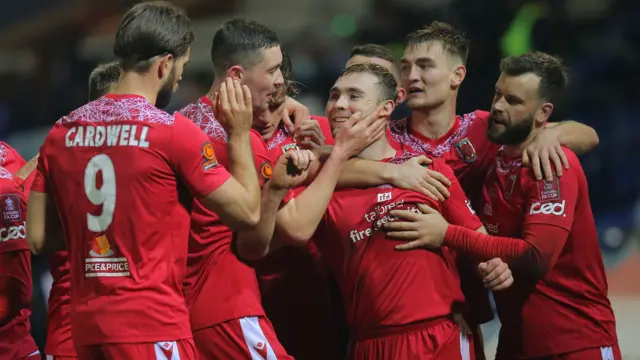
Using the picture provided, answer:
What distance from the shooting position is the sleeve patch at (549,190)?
437cm

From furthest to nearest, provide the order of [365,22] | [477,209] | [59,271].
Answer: [365,22] < [477,209] < [59,271]

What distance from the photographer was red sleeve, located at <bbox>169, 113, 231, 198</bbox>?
3.41 meters

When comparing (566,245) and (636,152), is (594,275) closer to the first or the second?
(566,245)

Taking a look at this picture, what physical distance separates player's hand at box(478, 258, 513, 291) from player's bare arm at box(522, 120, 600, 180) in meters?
0.48

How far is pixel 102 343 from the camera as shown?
338cm

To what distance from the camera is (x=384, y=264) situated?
13.8 ft

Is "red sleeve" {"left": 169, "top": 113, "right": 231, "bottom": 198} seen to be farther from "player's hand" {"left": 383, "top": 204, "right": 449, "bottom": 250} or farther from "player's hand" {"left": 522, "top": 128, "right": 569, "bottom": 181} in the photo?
"player's hand" {"left": 522, "top": 128, "right": 569, "bottom": 181}

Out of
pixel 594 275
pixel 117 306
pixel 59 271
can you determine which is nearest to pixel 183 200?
pixel 117 306

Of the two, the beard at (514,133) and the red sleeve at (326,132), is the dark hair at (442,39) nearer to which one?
the red sleeve at (326,132)

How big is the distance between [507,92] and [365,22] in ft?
20.0

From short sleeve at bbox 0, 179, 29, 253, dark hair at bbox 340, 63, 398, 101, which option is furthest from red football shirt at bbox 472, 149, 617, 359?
short sleeve at bbox 0, 179, 29, 253

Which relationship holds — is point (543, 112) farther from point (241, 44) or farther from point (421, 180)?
point (241, 44)

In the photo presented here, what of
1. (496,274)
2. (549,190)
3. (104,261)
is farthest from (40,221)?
(549,190)

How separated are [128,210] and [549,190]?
2.04 meters
